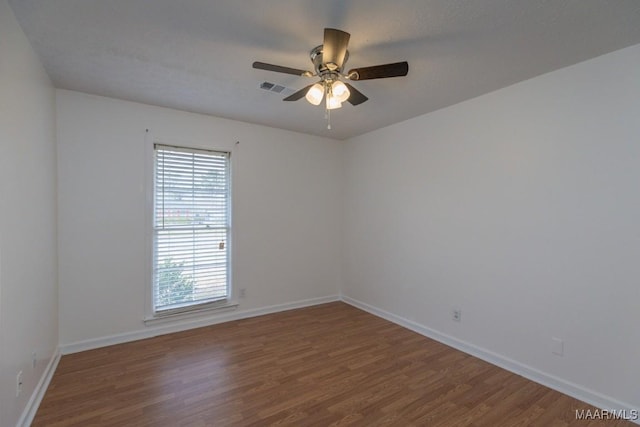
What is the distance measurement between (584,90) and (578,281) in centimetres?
145

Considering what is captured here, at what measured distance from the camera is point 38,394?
221 centimetres

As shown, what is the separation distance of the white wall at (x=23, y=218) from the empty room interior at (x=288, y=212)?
3 cm

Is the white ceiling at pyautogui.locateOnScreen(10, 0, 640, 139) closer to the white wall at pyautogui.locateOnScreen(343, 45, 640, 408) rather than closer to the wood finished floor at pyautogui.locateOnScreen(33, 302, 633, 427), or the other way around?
the white wall at pyautogui.locateOnScreen(343, 45, 640, 408)

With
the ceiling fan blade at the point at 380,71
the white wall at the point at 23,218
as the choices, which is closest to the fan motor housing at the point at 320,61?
the ceiling fan blade at the point at 380,71

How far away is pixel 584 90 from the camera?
7.63 ft

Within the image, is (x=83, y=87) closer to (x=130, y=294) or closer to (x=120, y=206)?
(x=120, y=206)

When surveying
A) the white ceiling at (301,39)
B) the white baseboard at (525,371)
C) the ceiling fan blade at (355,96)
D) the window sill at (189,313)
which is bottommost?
the white baseboard at (525,371)

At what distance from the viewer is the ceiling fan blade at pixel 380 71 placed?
1859 mm

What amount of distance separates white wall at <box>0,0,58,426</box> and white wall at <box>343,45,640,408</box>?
11.4 ft

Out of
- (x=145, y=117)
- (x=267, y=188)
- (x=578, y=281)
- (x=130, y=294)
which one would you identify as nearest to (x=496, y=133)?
(x=578, y=281)

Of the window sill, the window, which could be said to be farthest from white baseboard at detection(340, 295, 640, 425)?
the window

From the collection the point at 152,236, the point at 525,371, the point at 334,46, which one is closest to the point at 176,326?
the point at 152,236

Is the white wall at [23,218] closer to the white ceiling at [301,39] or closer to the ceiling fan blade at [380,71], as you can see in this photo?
the white ceiling at [301,39]

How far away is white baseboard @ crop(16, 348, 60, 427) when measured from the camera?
1.95 m
